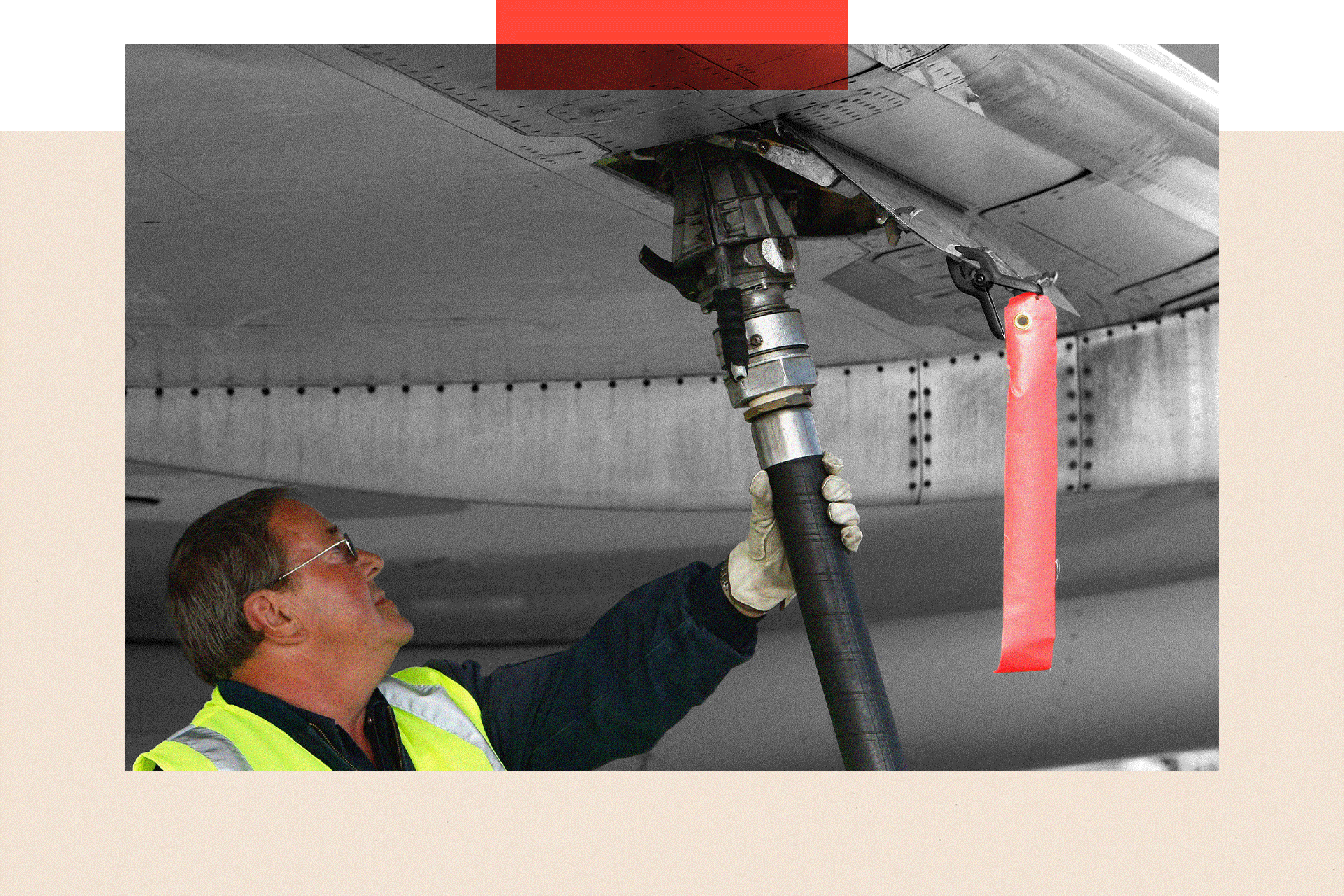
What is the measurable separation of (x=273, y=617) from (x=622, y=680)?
0.63 m

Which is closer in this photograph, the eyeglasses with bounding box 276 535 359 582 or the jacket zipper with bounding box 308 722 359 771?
the jacket zipper with bounding box 308 722 359 771

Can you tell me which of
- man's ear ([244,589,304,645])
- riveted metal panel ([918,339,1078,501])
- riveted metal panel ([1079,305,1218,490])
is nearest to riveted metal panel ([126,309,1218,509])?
riveted metal panel ([918,339,1078,501])

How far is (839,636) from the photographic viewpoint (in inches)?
87.2

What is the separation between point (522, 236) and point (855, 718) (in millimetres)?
1305

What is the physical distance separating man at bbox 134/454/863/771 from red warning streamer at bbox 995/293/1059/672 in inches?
10.7

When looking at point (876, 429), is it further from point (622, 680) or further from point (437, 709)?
point (437, 709)

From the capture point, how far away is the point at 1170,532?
3875 mm

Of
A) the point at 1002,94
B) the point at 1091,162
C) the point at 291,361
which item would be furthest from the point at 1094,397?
the point at 291,361

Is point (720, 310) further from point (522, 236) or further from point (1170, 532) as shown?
point (1170, 532)

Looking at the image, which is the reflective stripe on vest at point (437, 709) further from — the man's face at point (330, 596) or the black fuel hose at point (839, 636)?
the black fuel hose at point (839, 636)

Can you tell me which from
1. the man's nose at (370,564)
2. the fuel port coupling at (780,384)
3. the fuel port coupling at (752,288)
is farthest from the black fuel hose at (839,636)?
the man's nose at (370,564)

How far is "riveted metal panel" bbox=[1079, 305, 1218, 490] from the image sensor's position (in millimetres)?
3314

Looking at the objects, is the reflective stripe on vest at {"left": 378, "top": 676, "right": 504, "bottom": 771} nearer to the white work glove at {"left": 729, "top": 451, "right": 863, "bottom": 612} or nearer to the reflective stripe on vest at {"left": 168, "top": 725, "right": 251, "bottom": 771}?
the reflective stripe on vest at {"left": 168, "top": 725, "right": 251, "bottom": 771}

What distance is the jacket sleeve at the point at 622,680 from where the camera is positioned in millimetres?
2359
